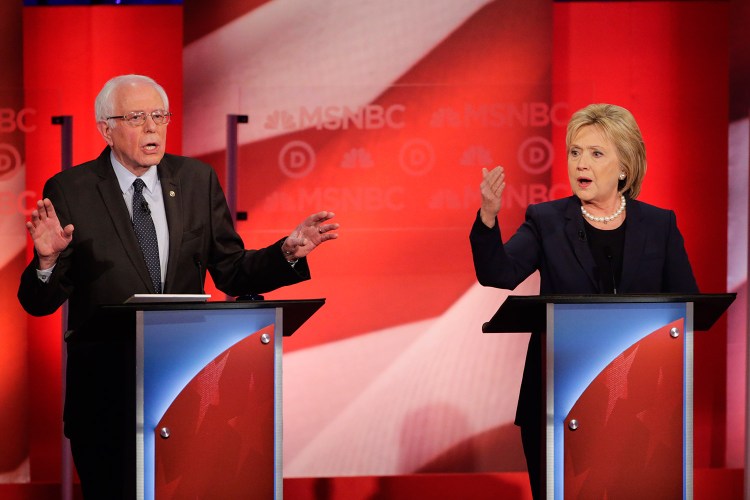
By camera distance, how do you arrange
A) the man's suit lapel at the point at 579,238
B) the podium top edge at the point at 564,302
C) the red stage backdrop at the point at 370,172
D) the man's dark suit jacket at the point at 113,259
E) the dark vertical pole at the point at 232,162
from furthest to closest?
the red stage backdrop at the point at 370,172 < the dark vertical pole at the point at 232,162 < the man's suit lapel at the point at 579,238 < the man's dark suit jacket at the point at 113,259 < the podium top edge at the point at 564,302

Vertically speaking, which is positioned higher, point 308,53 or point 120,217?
point 308,53

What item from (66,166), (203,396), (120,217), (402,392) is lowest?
(402,392)

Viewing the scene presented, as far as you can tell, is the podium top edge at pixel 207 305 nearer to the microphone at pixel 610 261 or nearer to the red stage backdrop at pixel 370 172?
the microphone at pixel 610 261

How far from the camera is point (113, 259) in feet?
9.73

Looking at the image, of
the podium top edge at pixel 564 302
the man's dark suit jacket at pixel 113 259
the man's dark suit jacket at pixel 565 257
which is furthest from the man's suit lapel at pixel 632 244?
the man's dark suit jacket at pixel 113 259

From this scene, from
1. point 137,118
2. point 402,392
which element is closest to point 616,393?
point 137,118

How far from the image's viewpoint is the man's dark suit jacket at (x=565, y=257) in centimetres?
297

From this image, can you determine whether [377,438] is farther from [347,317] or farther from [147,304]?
[147,304]

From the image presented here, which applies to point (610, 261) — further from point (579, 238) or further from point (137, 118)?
point (137, 118)

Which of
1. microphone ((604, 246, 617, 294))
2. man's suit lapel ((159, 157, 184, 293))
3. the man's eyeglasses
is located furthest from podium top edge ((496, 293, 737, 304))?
the man's eyeglasses

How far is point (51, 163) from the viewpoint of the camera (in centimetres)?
469

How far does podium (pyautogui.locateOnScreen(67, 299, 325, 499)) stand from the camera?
8.25ft

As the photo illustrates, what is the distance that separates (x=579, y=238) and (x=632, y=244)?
0.17 metres

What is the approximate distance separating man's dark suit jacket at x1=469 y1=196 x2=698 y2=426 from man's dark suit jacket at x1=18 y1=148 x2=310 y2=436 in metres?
0.61
